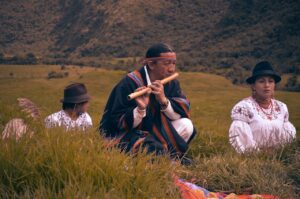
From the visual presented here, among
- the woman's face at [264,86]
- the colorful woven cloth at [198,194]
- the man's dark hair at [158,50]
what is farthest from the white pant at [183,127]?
the colorful woven cloth at [198,194]

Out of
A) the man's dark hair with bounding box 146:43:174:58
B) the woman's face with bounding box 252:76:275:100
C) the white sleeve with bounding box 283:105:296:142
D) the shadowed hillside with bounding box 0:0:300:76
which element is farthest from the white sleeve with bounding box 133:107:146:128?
the shadowed hillside with bounding box 0:0:300:76

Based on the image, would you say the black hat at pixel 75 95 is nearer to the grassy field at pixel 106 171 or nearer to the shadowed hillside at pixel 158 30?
the grassy field at pixel 106 171

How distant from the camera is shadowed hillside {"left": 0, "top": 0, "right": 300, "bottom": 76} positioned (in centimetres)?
3142

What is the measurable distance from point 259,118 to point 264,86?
1.05 feet

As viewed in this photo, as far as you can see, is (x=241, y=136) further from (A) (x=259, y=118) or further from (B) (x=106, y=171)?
(B) (x=106, y=171)

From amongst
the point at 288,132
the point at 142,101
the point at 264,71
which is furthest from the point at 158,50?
the point at 288,132

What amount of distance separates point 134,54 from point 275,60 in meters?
13.3

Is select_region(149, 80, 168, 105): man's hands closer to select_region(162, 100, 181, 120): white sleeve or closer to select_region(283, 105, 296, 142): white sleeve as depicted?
select_region(162, 100, 181, 120): white sleeve

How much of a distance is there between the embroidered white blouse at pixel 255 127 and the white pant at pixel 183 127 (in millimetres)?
474

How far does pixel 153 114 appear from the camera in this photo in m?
4.01

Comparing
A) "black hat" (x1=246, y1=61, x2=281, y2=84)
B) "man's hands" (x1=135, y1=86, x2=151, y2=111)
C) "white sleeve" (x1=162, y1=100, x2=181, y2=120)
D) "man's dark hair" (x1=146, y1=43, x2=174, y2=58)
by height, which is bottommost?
"white sleeve" (x1=162, y1=100, x2=181, y2=120)

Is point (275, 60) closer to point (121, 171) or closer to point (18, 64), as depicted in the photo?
point (18, 64)

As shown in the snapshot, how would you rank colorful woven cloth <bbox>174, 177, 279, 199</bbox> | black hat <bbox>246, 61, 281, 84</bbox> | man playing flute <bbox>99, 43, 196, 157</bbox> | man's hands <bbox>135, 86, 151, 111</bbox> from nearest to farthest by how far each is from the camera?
colorful woven cloth <bbox>174, 177, 279, 199</bbox> < man's hands <bbox>135, 86, 151, 111</bbox> < man playing flute <bbox>99, 43, 196, 157</bbox> < black hat <bbox>246, 61, 281, 84</bbox>

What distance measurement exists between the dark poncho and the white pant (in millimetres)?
65
